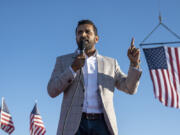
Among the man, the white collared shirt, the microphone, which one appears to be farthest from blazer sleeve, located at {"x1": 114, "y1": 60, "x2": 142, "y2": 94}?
the microphone

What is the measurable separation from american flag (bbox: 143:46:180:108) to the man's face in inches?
61.5

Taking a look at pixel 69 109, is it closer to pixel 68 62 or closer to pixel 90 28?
pixel 68 62

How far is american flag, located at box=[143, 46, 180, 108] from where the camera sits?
5.75 meters

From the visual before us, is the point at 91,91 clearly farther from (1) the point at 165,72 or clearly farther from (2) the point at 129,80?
(1) the point at 165,72

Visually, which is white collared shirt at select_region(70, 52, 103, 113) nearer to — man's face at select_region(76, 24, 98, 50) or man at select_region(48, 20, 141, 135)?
man at select_region(48, 20, 141, 135)

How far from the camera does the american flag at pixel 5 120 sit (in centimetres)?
2444

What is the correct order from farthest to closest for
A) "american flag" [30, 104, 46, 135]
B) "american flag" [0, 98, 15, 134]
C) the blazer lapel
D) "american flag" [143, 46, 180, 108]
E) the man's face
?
"american flag" [30, 104, 46, 135] → "american flag" [0, 98, 15, 134] → "american flag" [143, 46, 180, 108] → the man's face → the blazer lapel

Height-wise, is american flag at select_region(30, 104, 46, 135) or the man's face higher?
the man's face

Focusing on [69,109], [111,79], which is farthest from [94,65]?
[69,109]

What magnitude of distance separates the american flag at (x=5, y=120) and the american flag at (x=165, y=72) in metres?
20.0

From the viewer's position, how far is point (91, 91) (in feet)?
14.9

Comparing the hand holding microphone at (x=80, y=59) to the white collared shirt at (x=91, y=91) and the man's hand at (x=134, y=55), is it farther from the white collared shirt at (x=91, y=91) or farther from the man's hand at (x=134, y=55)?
the man's hand at (x=134, y=55)

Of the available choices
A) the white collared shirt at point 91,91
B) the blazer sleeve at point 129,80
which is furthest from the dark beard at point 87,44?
the blazer sleeve at point 129,80

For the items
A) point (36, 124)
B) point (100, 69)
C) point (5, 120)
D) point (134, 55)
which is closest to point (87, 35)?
point (100, 69)
